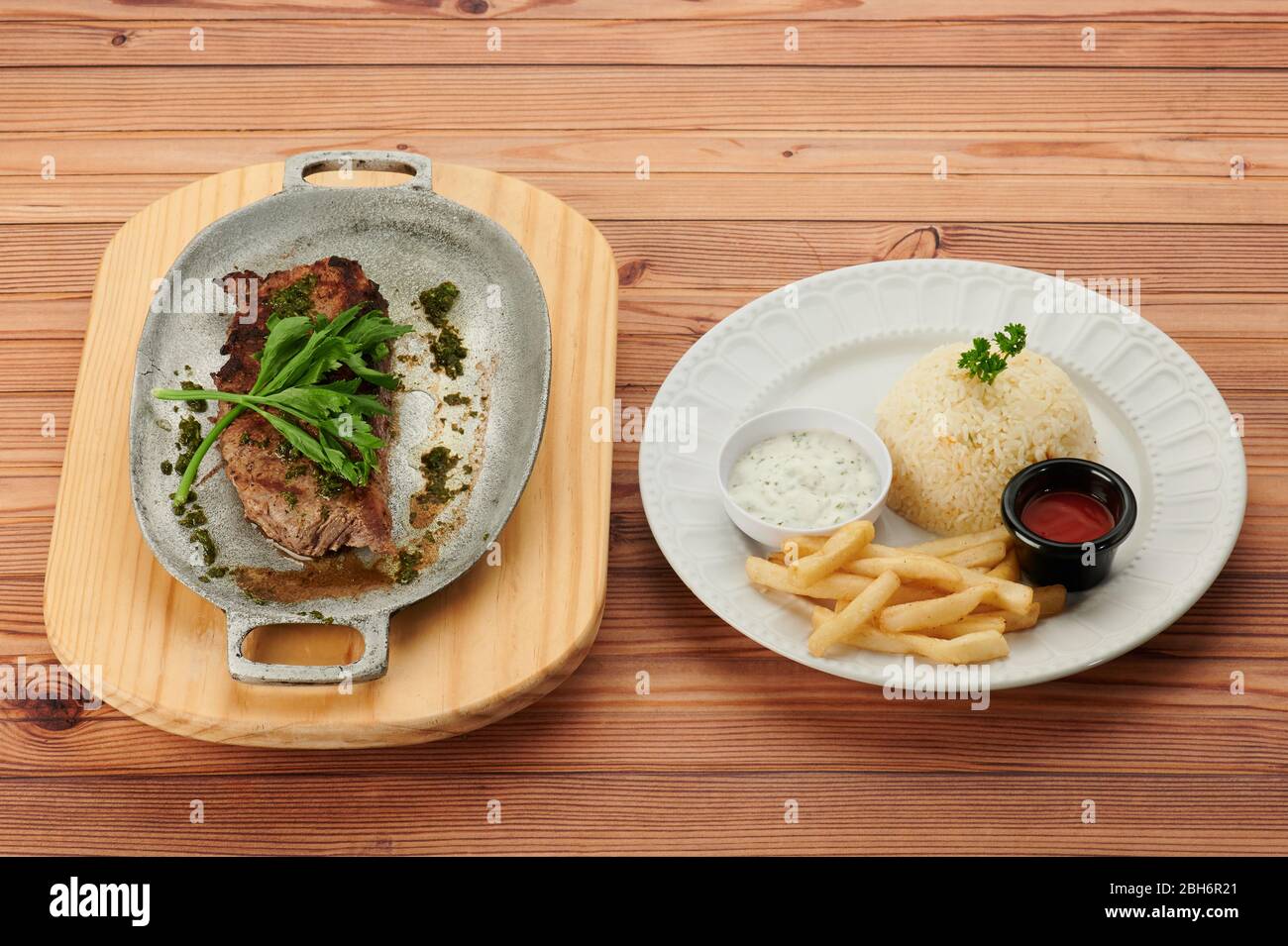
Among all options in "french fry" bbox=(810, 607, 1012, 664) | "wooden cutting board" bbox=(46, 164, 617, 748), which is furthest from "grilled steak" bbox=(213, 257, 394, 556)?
"french fry" bbox=(810, 607, 1012, 664)

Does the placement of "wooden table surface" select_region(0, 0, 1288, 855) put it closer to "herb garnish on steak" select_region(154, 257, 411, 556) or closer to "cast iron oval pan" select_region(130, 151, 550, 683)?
"cast iron oval pan" select_region(130, 151, 550, 683)

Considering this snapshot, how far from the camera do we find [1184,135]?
4445 mm

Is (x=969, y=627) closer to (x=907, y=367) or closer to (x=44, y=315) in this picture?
(x=907, y=367)

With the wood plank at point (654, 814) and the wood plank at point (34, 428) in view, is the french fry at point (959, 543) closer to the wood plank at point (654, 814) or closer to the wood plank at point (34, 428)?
the wood plank at point (654, 814)

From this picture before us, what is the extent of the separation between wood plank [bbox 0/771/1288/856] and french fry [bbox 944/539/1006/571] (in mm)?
500

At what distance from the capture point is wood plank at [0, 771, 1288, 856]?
2.80 m

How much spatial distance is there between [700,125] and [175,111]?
1950 mm

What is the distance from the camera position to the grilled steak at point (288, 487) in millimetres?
3027

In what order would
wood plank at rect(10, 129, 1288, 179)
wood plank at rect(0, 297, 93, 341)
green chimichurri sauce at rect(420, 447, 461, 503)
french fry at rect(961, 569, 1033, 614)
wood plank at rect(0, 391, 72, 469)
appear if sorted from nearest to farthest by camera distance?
french fry at rect(961, 569, 1033, 614) < green chimichurri sauce at rect(420, 447, 461, 503) < wood plank at rect(0, 391, 72, 469) < wood plank at rect(0, 297, 93, 341) < wood plank at rect(10, 129, 1288, 179)

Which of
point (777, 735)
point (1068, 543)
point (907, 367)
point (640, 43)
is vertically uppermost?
point (640, 43)

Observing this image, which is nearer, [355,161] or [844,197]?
[355,161]

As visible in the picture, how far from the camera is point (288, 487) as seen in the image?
3.08 metres

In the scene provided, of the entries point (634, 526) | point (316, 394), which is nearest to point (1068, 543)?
point (634, 526)

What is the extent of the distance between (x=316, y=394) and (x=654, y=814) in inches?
51.3
